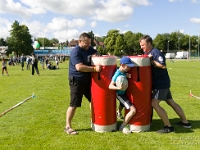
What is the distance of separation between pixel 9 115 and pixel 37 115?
2.67 ft

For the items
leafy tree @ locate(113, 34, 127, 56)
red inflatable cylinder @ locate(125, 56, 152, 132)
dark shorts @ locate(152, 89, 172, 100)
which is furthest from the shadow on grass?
leafy tree @ locate(113, 34, 127, 56)

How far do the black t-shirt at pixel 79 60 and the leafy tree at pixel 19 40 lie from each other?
3421 inches

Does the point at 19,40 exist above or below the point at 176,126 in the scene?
above

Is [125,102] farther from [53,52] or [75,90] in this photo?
[53,52]

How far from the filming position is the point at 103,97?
5.29 meters

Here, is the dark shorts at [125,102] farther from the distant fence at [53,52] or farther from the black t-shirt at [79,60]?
the distant fence at [53,52]

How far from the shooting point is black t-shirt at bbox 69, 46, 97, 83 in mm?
5164

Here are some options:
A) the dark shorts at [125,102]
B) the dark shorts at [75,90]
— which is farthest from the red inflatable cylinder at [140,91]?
the dark shorts at [75,90]

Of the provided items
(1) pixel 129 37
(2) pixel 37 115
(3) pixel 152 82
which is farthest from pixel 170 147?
(1) pixel 129 37

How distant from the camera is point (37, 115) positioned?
23.1 ft

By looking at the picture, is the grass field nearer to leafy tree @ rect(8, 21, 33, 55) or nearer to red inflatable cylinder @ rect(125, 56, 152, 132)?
red inflatable cylinder @ rect(125, 56, 152, 132)

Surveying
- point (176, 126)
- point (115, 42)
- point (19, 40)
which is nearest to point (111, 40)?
point (115, 42)

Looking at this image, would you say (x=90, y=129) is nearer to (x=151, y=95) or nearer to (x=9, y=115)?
(x=151, y=95)

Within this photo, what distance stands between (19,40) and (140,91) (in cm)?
8921
